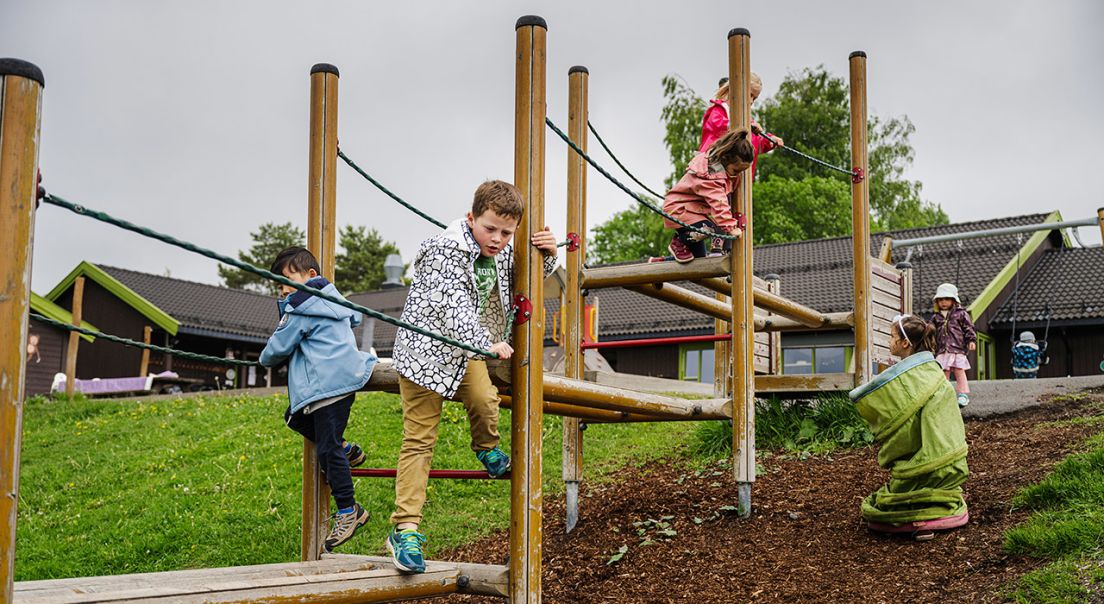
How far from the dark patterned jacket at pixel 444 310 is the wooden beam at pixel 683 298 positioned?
104 inches

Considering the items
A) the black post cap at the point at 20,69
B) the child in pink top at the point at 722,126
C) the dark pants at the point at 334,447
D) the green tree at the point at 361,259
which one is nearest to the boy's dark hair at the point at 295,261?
the dark pants at the point at 334,447

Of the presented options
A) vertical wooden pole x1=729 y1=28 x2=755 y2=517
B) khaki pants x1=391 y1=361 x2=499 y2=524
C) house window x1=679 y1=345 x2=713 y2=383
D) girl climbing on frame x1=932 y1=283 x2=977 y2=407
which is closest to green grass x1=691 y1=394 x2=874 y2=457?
girl climbing on frame x1=932 y1=283 x2=977 y2=407

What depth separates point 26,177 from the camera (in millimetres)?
2359

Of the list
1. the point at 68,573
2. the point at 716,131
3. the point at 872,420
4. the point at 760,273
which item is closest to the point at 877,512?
the point at 872,420

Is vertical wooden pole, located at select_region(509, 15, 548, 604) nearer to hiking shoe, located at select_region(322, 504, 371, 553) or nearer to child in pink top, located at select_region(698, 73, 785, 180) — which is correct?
hiking shoe, located at select_region(322, 504, 371, 553)

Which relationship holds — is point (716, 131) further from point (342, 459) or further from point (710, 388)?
point (710, 388)

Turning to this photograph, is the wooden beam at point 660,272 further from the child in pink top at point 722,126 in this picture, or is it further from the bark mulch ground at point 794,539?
the bark mulch ground at point 794,539

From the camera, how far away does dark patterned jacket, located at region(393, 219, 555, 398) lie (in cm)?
388

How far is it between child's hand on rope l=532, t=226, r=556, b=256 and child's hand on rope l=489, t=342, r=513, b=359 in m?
0.41

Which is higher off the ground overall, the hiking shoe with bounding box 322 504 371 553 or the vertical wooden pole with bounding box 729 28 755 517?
the vertical wooden pole with bounding box 729 28 755 517

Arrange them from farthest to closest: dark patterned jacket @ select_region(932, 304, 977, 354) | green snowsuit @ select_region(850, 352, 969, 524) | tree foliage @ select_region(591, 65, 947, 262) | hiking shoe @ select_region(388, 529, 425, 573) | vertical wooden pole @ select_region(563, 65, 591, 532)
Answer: tree foliage @ select_region(591, 65, 947, 262) → dark patterned jacket @ select_region(932, 304, 977, 354) → vertical wooden pole @ select_region(563, 65, 591, 532) → green snowsuit @ select_region(850, 352, 969, 524) → hiking shoe @ select_region(388, 529, 425, 573)

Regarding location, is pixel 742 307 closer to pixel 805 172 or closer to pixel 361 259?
pixel 805 172

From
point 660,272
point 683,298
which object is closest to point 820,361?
point 683,298

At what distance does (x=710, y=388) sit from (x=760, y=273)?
977cm
